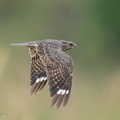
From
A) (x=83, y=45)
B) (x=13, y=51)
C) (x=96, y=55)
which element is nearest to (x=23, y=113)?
(x=13, y=51)

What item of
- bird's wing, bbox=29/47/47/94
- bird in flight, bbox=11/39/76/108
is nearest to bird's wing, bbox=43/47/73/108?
bird in flight, bbox=11/39/76/108

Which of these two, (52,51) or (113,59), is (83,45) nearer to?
(113,59)

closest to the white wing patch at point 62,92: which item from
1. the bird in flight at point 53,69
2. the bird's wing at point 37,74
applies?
the bird in flight at point 53,69

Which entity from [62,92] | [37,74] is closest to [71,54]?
[37,74]

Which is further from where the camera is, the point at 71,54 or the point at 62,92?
the point at 71,54

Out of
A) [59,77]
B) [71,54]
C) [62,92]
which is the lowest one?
[71,54]

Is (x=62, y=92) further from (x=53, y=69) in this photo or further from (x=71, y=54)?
(x=71, y=54)
